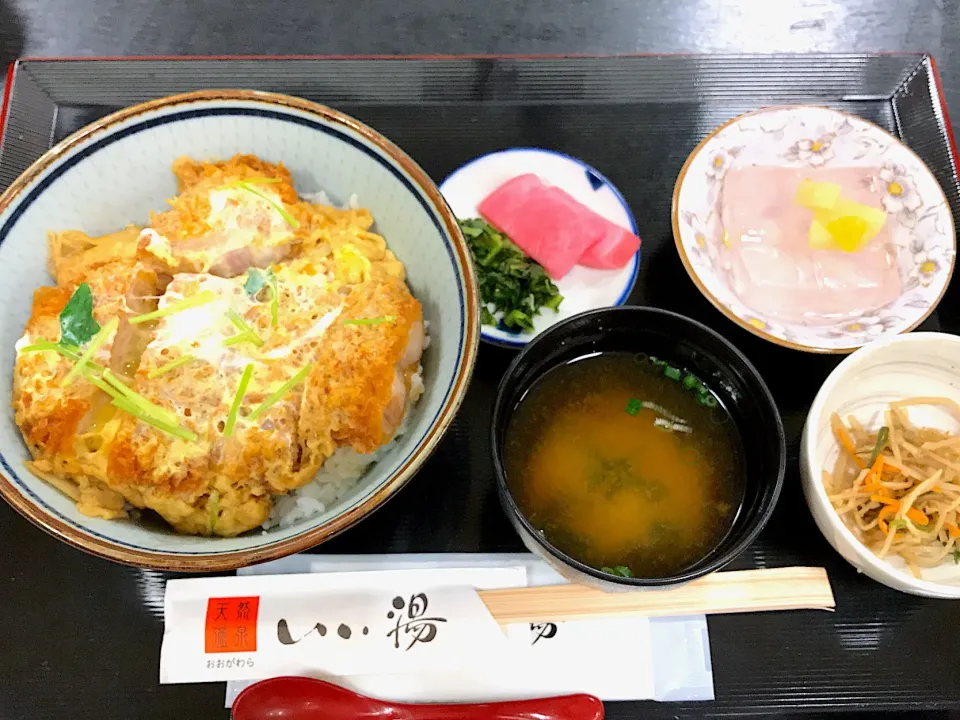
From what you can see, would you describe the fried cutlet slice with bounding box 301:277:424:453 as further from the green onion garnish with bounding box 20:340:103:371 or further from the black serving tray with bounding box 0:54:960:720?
the green onion garnish with bounding box 20:340:103:371

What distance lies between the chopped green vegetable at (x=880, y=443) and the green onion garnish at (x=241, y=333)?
1346mm

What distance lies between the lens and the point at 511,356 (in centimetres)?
172

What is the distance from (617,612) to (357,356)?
2.40 ft

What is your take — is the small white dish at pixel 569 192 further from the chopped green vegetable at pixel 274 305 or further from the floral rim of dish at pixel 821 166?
the chopped green vegetable at pixel 274 305

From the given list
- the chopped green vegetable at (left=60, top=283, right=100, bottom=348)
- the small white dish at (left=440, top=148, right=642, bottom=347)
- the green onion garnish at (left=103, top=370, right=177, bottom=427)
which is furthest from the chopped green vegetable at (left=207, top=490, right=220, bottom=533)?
the small white dish at (left=440, top=148, right=642, bottom=347)

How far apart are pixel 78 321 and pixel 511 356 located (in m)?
0.94

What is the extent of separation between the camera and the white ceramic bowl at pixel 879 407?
4.54 ft

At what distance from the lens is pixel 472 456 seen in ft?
5.30

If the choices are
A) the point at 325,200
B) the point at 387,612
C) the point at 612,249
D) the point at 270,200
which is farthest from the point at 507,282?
the point at 387,612

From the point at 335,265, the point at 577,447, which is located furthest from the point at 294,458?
the point at 577,447

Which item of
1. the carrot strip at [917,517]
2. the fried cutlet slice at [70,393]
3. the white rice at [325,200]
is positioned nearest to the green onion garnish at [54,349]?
the fried cutlet slice at [70,393]

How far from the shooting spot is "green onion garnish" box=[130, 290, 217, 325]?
4.44ft

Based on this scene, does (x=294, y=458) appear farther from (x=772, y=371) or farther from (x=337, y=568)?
(x=772, y=371)

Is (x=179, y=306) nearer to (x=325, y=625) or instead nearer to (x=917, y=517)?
(x=325, y=625)
